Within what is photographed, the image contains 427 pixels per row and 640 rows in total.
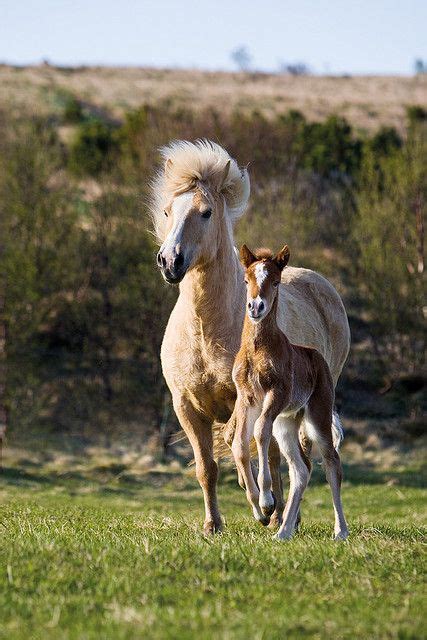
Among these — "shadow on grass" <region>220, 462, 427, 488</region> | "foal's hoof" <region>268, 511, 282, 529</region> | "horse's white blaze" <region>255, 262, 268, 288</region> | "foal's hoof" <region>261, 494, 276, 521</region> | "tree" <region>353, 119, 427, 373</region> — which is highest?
"horse's white blaze" <region>255, 262, 268, 288</region>

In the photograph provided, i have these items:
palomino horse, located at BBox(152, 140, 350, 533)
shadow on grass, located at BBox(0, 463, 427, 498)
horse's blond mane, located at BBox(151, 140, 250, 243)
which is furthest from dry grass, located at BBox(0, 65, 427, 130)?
palomino horse, located at BBox(152, 140, 350, 533)

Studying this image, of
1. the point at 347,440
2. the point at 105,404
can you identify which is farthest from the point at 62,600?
the point at 105,404

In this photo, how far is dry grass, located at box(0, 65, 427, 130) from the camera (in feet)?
225

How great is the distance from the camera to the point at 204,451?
364 inches

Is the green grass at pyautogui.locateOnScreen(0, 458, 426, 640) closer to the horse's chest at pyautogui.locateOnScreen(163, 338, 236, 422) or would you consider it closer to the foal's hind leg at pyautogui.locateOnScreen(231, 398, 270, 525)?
the foal's hind leg at pyautogui.locateOnScreen(231, 398, 270, 525)

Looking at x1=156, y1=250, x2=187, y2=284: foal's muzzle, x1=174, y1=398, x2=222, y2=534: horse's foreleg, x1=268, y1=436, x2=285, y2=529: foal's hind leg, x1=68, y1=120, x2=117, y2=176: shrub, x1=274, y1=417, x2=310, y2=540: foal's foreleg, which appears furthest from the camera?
x1=68, y1=120, x2=117, y2=176: shrub

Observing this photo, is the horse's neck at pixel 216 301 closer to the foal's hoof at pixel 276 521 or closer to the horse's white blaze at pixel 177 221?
the horse's white blaze at pixel 177 221

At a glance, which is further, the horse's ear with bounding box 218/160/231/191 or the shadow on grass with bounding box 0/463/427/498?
the shadow on grass with bounding box 0/463/427/498

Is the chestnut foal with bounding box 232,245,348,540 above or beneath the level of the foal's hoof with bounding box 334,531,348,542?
above

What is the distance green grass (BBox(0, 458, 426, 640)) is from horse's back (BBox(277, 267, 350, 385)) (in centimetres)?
240

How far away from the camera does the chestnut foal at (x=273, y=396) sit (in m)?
7.23

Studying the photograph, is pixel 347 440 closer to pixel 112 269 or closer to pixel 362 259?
pixel 362 259

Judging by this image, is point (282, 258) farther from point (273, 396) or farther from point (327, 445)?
point (327, 445)

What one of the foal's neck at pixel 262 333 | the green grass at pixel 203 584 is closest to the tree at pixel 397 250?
the green grass at pixel 203 584
